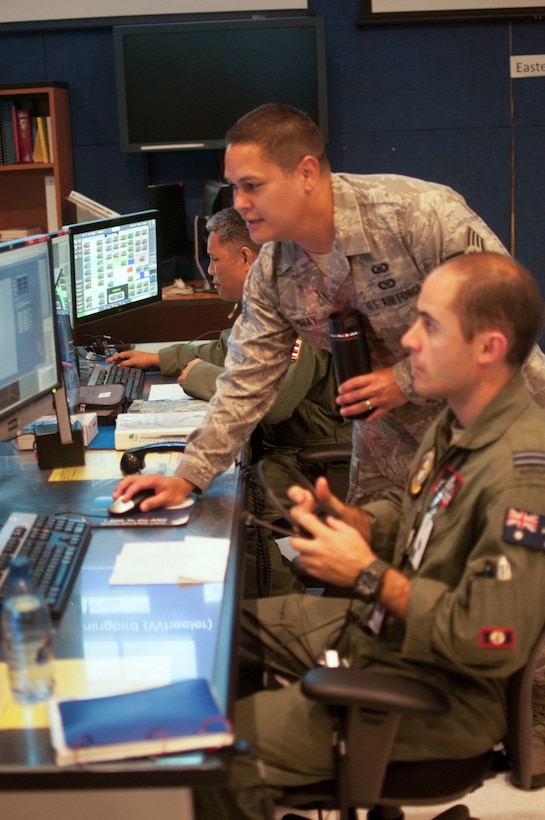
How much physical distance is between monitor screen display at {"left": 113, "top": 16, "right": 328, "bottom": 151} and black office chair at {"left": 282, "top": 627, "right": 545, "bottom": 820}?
3742 mm

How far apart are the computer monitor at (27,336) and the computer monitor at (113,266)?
89 cm

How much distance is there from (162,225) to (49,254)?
2.53 m

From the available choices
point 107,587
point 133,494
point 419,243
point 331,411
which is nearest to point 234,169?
point 419,243

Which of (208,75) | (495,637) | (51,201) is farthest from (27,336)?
(51,201)

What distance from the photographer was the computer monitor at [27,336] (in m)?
1.99

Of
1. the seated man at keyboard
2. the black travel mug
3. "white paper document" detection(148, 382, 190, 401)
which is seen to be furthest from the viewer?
"white paper document" detection(148, 382, 190, 401)

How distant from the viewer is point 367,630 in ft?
5.44

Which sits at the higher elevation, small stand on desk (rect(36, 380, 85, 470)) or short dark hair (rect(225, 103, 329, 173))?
short dark hair (rect(225, 103, 329, 173))

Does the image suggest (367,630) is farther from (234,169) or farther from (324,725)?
(234,169)

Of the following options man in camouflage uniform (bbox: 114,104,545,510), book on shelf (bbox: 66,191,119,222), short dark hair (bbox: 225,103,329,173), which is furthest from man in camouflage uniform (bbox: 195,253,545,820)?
book on shelf (bbox: 66,191,119,222)

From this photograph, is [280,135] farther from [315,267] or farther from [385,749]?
[385,749]

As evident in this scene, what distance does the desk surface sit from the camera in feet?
3.80

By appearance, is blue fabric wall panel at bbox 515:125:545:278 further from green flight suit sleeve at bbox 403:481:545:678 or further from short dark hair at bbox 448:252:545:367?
green flight suit sleeve at bbox 403:481:545:678

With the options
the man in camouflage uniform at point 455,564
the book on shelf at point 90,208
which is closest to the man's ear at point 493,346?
the man in camouflage uniform at point 455,564
